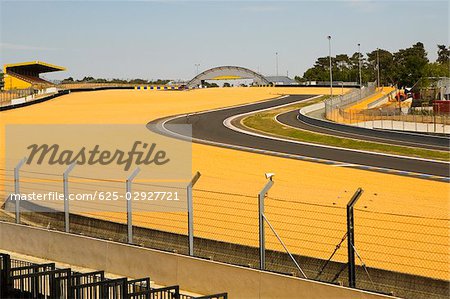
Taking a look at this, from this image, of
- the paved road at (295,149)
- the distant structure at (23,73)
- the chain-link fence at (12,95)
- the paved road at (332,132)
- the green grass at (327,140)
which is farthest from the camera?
the distant structure at (23,73)

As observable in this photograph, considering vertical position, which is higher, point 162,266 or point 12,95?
point 12,95

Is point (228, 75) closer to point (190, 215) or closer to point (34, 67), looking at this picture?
point (34, 67)

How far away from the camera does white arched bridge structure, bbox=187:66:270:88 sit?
155 metres

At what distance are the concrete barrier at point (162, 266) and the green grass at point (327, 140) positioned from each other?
78.3 feet

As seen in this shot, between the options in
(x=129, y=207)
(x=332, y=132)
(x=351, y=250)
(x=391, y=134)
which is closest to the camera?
(x=351, y=250)

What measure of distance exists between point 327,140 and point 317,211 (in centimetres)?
2497

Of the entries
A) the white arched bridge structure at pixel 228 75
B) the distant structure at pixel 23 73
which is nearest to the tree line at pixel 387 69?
the white arched bridge structure at pixel 228 75

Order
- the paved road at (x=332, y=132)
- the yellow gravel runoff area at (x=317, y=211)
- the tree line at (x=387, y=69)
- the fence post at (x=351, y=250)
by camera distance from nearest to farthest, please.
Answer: the fence post at (x=351, y=250)
the yellow gravel runoff area at (x=317, y=211)
the paved road at (x=332, y=132)
the tree line at (x=387, y=69)

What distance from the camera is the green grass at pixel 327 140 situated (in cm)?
3556

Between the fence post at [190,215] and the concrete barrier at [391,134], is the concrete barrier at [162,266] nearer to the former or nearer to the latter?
the fence post at [190,215]

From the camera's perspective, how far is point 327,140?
40969 millimetres

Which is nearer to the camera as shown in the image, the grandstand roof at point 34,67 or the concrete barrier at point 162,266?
the concrete barrier at point 162,266

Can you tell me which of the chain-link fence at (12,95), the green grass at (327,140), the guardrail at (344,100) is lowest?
the green grass at (327,140)

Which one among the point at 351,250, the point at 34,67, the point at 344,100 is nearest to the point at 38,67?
the point at 34,67
